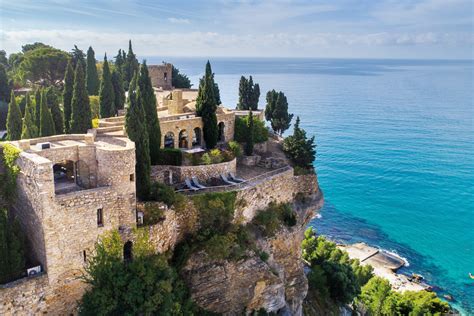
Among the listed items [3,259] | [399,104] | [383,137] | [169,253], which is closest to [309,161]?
[169,253]

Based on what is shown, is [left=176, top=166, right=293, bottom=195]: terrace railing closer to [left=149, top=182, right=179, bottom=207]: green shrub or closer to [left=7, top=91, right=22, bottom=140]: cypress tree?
[left=149, top=182, right=179, bottom=207]: green shrub

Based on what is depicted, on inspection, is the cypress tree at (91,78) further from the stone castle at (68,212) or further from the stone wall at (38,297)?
the stone wall at (38,297)

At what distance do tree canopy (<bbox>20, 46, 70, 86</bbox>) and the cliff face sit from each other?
46187 millimetres

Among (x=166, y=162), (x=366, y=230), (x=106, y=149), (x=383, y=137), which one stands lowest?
(x=366, y=230)

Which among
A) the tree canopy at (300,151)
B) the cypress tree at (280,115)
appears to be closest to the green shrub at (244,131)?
the tree canopy at (300,151)

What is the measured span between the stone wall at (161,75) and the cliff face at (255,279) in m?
32.0

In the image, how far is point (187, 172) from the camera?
109 feet

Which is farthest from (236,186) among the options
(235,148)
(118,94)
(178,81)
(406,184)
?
(406,184)

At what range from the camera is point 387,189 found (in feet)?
265

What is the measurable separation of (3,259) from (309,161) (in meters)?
29.2

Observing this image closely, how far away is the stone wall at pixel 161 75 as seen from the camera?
5919 centimetres

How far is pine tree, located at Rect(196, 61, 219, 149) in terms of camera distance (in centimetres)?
3925

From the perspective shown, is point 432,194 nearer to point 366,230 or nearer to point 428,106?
point 366,230

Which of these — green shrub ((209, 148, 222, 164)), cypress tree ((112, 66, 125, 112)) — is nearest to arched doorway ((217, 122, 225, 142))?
green shrub ((209, 148, 222, 164))
